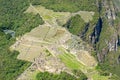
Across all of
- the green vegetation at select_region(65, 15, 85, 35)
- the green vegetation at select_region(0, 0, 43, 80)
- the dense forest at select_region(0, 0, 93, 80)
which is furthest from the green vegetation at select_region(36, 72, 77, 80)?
the green vegetation at select_region(65, 15, 85, 35)

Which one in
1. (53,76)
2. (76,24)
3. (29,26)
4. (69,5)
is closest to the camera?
(53,76)

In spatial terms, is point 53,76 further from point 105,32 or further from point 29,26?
point 105,32

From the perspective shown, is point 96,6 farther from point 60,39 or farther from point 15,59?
point 15,59

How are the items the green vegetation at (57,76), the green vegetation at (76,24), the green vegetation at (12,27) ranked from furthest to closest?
the green vegetation at (76,24) < the green vegetation at (12,27) < the green vegetation at (57,76)

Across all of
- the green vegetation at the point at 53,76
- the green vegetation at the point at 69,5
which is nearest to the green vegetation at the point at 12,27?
the green vegetation at the point at 69,5

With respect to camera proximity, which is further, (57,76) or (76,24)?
(76,24)

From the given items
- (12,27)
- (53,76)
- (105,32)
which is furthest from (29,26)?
(53,76)

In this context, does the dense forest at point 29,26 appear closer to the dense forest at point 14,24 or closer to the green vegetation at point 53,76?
the dense forest at point 14,24

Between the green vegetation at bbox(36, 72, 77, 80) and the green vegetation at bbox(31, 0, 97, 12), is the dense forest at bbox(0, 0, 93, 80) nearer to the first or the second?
the green vegetation at bbox(31, 0, 97, 12)
